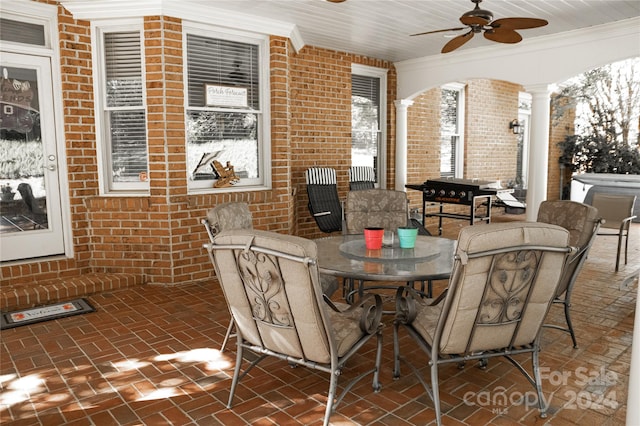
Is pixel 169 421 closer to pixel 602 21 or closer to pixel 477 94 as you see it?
pixel 602 21

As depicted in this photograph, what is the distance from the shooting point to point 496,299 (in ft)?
6.96

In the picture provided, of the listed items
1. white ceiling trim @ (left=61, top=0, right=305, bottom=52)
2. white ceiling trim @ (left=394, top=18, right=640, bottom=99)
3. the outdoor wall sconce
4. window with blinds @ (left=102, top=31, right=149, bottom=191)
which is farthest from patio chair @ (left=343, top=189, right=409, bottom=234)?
the outdoor wall sconce

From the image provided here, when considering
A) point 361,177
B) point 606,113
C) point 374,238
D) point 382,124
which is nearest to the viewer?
point 374,238

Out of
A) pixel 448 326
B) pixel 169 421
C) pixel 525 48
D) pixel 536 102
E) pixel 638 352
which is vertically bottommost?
pixel 169 421

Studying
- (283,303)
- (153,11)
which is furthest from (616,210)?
(153,11)

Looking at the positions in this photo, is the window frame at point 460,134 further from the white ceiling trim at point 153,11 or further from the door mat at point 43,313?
the door mat at point 43,313

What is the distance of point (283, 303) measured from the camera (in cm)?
209

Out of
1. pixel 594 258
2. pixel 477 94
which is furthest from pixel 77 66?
pixel 477 94

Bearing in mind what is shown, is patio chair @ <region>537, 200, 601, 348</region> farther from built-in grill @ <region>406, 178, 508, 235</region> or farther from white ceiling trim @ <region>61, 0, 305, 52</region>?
white ceiling trim @ <region>61, 0, 305, 52</region>

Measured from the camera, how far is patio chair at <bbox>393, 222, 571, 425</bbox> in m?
1.98

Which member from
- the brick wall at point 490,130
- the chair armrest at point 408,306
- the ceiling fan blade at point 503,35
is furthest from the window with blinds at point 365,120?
the chair armrest at point 408,306

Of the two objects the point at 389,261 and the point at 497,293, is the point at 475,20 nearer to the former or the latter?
the point at 389,261

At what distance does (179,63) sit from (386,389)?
3642 millimetres

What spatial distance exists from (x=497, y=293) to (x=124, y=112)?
13.4 ft
